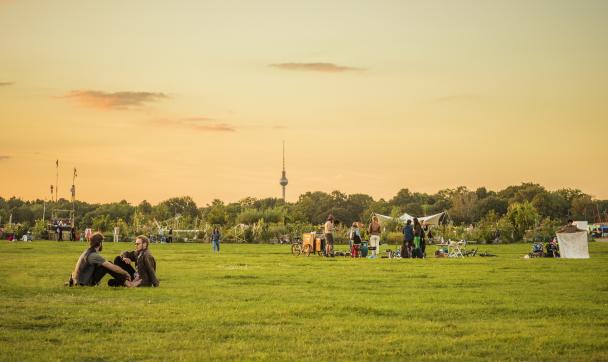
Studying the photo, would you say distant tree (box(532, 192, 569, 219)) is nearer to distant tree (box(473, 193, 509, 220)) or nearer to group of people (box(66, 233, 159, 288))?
distant tree (box(473, 193, 509, 220))

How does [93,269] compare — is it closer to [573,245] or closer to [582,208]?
[573,245]

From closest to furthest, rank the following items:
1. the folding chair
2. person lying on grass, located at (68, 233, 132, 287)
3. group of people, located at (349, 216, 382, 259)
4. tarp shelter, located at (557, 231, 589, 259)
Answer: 1. person lying on grass, located at (68, 233, 132, 287)
2. tarp shelter, located at (557, 231, 589, 259)
3. group of people, located at (349, 216, 382, 259)
4. the folding chair

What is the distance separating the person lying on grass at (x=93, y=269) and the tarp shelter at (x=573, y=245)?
23.1 meters

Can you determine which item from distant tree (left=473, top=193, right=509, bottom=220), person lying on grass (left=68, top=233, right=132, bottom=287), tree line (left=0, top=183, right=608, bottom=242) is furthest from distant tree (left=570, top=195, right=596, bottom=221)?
person lying on grass (left=68, top=233, right=132, bottom=287)

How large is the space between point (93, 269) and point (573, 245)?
78.4 ft

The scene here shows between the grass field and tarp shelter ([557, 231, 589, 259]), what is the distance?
48.0 ft

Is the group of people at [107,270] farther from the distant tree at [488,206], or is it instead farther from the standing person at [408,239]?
the distant tree at [488,206]

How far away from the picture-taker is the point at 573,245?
36812mm

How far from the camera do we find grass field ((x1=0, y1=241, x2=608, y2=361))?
1058 cm

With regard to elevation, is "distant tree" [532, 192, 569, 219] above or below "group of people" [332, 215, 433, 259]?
above

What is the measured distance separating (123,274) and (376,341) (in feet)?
30.9

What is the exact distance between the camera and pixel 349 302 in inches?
636

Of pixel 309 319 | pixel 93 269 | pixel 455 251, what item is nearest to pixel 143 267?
pixel 93 269

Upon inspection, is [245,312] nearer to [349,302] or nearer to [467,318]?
[349,302]
